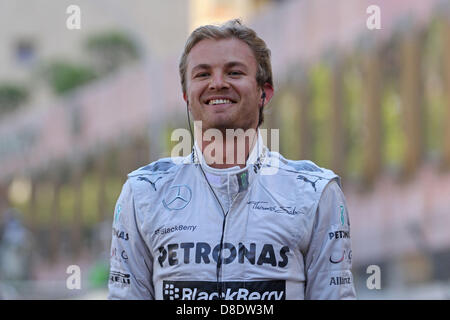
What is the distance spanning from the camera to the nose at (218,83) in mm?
3061

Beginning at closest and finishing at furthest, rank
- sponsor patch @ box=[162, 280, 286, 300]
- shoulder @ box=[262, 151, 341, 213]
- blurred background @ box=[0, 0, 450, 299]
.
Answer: sponsor patch @ box=[162, 280, 286, 300], shoulder @ box=[262, 151, 341, 213], blurred background @ box=[0, 0, 450, 299]

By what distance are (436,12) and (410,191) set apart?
9.16 feet

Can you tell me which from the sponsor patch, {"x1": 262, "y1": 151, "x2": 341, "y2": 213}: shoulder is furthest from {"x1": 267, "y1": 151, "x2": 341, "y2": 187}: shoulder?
the sponsor patch

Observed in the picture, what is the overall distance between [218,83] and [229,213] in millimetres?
413

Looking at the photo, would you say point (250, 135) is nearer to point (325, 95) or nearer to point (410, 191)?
point (410, 191)

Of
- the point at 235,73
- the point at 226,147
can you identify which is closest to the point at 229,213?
the point at 226,147

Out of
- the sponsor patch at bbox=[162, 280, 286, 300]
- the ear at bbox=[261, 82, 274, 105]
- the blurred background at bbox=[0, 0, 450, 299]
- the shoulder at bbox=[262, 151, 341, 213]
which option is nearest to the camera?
the sponsor patch at bbox=[162, 280, 286, 300]

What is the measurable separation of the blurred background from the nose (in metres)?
6.88

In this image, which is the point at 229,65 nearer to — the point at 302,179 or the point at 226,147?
the point at 226,147

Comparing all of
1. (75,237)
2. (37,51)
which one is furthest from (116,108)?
(37,51)

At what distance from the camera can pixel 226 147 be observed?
10.2 feet

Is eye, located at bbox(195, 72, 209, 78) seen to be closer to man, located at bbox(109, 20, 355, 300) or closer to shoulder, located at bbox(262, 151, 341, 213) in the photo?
man, located at bbox(109, 20, 355, 300)

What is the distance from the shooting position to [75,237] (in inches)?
1072

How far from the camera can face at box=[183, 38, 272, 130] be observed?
307cm
